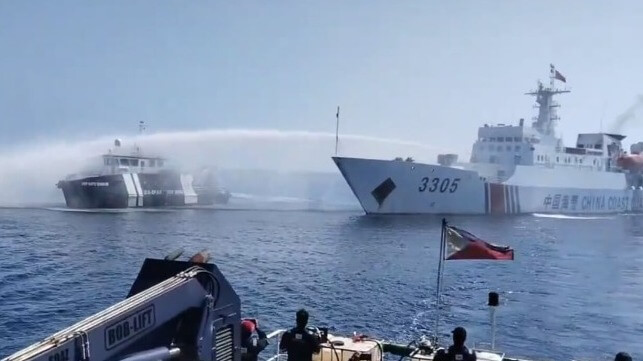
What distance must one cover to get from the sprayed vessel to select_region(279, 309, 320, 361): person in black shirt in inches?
3171

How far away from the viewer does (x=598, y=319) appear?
90.3ft

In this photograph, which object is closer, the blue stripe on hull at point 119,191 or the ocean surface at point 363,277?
the ocean surface at point 363,277

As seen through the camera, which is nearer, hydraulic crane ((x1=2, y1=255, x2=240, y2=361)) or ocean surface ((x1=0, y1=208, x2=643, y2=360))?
hydraulic crane ((x1=2, y1=255, x2=240, y2=361))

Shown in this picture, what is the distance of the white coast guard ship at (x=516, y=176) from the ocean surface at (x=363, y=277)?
5569mm

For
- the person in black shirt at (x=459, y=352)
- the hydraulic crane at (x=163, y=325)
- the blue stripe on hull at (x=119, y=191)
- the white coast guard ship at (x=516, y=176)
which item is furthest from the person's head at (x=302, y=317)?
the blue stripe on hull at (x=119, y=191)

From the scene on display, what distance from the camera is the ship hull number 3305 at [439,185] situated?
75.0 meters

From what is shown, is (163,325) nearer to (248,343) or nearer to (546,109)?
(248,343)

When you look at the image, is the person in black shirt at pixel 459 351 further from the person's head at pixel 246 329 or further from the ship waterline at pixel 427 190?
the ship waterline at pixel 427 190

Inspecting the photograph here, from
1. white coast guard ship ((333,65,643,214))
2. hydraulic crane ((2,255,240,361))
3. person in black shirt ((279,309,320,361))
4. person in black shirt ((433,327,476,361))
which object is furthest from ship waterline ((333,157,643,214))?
hydraulic crane ((2,255,240,361))

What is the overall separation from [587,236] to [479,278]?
110ft

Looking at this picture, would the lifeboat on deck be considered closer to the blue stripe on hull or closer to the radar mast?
the radar mast

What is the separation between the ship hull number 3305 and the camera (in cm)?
7500

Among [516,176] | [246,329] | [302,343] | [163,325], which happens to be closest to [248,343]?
[246,329]

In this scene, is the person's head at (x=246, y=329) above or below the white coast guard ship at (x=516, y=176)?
below
